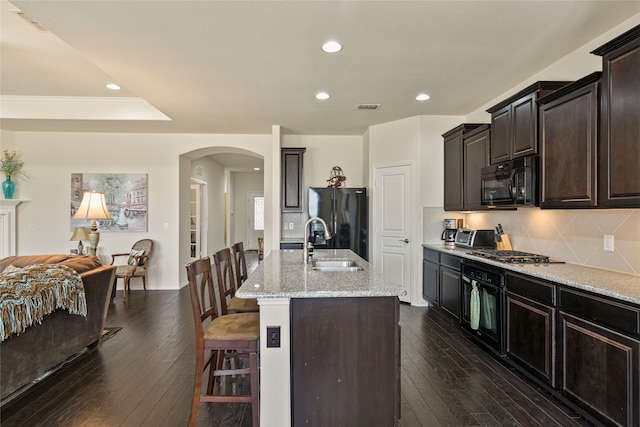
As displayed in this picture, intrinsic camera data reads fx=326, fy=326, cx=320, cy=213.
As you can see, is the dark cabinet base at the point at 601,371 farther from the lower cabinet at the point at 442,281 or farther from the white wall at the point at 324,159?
the white wall at the point at 324,159

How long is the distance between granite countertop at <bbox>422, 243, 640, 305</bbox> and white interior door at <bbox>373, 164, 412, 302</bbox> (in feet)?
6.02

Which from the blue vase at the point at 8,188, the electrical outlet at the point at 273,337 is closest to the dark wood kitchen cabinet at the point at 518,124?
the electrical outlet at the point at 273,337

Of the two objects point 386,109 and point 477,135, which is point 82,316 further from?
point 477,135

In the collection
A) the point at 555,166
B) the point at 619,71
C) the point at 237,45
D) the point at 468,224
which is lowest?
the point at 468,224

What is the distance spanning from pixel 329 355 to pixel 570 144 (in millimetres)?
2311

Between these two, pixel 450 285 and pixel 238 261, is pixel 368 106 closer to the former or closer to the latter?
pixel 450 285

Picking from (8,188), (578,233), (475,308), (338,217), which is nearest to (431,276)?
(475,308)

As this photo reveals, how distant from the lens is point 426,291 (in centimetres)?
447

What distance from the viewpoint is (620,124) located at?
2.01 meters

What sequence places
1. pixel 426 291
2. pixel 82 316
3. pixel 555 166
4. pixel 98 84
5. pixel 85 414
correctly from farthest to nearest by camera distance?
pixel 426 291, pixel 98 84, pixel 82 316, pixel 555 166, pixel 85 414

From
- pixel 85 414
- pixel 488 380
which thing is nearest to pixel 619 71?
pixel 488 380

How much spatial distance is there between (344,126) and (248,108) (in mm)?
1614

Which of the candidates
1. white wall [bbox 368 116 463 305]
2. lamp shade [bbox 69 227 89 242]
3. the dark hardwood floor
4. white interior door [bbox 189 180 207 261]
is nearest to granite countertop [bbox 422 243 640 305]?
the dark hardwood floor

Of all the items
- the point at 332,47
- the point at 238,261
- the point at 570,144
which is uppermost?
the point at 332,47
